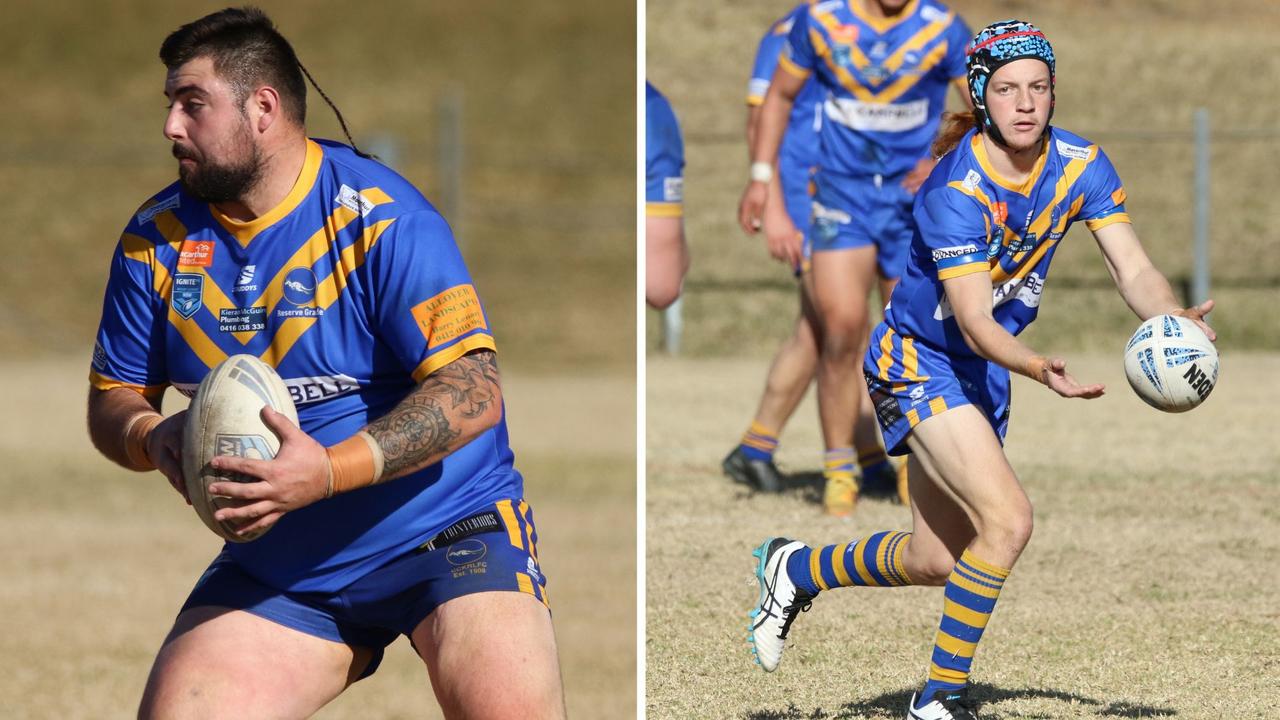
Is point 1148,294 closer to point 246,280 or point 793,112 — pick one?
point 246,280

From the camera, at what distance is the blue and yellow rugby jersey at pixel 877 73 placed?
8031 mm

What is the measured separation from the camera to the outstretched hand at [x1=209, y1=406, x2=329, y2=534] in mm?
3873

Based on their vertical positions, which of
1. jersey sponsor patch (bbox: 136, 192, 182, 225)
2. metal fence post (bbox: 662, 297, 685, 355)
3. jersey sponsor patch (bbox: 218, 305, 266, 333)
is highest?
jersey sponsor patch (bbox: 136, 192, 182, 225)

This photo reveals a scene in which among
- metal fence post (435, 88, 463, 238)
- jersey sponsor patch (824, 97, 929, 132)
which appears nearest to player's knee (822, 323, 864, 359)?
jersey sponsor patch (824, 97, 929, 132)

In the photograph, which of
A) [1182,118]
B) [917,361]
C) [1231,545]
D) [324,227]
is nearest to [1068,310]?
[1182,118]

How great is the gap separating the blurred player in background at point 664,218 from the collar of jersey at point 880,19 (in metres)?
1.02

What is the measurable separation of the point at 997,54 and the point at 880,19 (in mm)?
3355

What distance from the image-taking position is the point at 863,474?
858 cm

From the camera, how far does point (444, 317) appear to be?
13.8 feet

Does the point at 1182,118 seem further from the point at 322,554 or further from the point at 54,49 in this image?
the point at 54,49

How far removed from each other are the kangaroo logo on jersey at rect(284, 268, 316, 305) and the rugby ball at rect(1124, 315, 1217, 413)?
2.02 metres

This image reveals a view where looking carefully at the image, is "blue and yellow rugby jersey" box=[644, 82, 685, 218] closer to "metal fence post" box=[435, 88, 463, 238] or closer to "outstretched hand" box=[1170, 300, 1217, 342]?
"outstretched hand" box=[1170, 300, 1217, 342]

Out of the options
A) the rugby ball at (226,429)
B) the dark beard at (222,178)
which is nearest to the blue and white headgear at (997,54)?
the dark beard at (222,178)

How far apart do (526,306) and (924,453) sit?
742 inches
